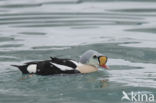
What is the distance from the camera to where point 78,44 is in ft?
48.5

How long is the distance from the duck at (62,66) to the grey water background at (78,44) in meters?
0.12

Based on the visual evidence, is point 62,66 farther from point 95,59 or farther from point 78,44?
point 78,44

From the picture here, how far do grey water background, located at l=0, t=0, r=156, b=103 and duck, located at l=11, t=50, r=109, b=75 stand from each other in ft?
0.40

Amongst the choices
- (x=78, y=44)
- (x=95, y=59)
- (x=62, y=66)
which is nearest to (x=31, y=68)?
(x=62, y=66)

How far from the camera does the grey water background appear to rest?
10.2 m

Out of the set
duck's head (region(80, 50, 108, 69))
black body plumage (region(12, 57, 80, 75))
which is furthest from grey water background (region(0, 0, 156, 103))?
duck's head (region(80, 50, 108, 69))

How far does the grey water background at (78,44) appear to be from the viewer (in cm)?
1022

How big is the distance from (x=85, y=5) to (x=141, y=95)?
12152 millimetres

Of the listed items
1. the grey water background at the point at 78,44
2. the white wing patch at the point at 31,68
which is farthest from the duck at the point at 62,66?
the grey water background at the point at 78,44

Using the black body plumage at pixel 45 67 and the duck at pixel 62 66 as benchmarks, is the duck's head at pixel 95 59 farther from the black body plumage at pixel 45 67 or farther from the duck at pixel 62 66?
the black body plumage at pixel 45 67

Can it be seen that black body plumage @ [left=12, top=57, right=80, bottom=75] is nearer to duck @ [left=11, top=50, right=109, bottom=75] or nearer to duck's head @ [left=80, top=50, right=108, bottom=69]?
duck @ [left=11, top=50, right=109, bottom=75]

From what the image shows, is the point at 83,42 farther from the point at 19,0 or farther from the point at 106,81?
the point at 19,0

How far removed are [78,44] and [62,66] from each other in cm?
361

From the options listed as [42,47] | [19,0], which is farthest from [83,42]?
[19,0]
